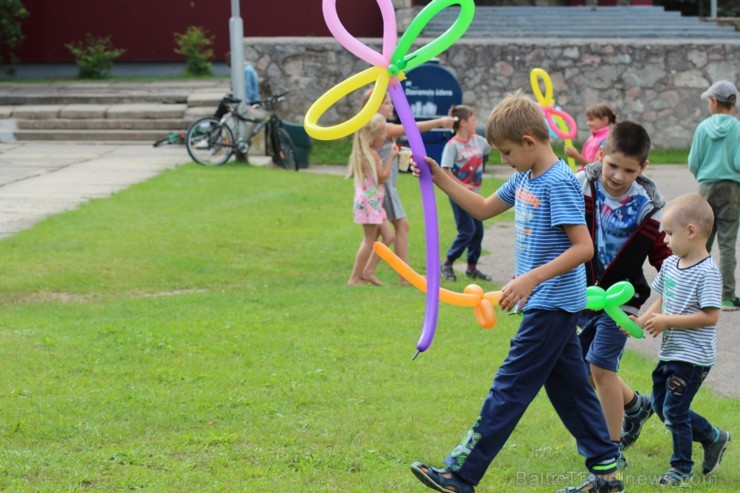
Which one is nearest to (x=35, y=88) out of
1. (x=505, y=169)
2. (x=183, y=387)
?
(x=505, y=169)

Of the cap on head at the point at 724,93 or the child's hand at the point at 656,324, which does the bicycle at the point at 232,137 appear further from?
the child's hand at the point at 656,324

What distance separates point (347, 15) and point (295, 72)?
6.89m

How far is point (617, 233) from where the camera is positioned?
473cm

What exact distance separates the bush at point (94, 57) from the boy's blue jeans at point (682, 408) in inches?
891

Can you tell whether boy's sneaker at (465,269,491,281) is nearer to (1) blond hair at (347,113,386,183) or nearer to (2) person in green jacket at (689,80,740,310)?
(1) blond hair at (347,113,386,183)

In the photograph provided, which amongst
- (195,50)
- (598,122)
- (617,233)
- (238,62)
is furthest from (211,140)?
(617,233)

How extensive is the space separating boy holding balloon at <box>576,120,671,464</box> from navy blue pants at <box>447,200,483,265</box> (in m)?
4.63

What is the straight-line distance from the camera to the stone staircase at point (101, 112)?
792 inches

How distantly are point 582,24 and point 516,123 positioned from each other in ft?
69.1

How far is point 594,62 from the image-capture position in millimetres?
19422

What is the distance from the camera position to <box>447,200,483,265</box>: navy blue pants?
9523 millimetres

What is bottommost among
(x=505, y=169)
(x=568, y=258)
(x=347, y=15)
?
(x=505, y=169)

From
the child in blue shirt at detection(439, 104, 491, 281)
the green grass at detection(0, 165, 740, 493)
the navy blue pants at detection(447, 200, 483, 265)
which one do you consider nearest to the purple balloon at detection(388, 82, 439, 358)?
the green grass at detection(0, 165, 740, 493)

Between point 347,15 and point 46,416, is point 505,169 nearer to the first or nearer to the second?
point 347,15
